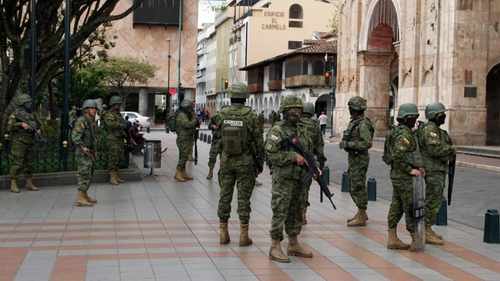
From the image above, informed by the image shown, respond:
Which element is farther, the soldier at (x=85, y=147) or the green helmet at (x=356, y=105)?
the soldier at (x=85, y=147)

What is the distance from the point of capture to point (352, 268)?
24.3 feet

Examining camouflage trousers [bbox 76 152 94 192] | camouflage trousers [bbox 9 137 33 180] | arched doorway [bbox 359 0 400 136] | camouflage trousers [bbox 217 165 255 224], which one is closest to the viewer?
camouflage trousers [bbox 217 165 255 224]

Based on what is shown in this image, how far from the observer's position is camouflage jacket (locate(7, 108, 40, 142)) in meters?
13.0

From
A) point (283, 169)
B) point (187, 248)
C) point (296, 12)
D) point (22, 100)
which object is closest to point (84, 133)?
point (22, 100)

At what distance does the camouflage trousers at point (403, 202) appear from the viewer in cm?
828

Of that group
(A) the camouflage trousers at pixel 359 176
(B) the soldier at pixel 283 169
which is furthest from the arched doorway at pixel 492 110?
(B) the soldier at pixel 283 169

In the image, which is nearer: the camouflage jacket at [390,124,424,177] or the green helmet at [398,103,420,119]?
the camouflage jacket at [390,124,424,177]

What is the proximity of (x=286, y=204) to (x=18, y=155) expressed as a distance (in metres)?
7.08

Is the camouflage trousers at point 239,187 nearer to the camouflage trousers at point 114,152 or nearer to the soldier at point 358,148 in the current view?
the soldier at point 358,148

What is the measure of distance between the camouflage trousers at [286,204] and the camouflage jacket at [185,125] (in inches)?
306

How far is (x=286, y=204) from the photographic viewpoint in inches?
298

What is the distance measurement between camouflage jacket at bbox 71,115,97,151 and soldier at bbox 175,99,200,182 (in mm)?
3738

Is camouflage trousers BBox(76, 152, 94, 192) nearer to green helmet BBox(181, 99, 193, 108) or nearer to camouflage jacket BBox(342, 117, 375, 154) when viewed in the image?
camouflage jacket BBox(342, 117, 375, 154)

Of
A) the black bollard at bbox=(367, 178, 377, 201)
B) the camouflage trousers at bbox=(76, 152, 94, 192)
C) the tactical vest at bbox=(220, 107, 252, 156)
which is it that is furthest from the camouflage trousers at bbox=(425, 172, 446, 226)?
the camouflage trousers at bbox=(76, 152, 94, 192)
